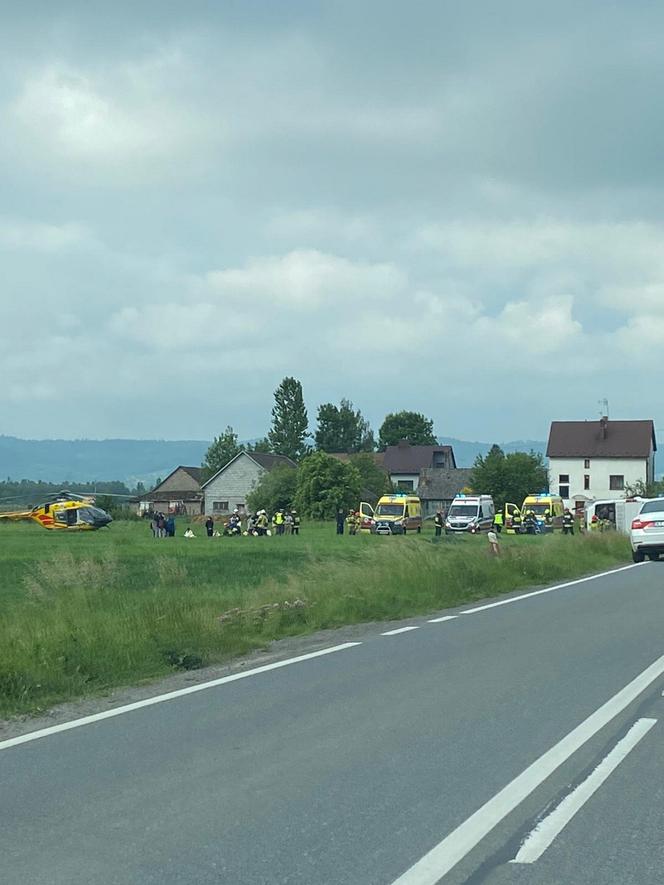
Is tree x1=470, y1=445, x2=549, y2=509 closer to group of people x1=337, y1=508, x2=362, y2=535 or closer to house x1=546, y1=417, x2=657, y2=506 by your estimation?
house x1=546, y1=417, x2=657, y2=506

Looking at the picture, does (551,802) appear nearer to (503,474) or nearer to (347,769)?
(347,769)

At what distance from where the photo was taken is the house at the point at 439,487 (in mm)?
136125

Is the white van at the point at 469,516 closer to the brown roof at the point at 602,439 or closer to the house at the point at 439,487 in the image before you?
the brown roof at the point at 602,439

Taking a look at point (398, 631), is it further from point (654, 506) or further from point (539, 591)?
point (654, 506)

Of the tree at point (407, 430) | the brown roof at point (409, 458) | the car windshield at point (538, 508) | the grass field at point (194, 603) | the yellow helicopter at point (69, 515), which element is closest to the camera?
the grass field at point (194, 603)

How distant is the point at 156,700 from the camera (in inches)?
400

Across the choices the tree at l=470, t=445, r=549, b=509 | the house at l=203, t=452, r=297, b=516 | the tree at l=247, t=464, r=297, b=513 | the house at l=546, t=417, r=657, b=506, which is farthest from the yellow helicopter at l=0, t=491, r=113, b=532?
the house at l=546, t=417, r=657, b=506

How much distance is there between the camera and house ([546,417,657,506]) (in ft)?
409

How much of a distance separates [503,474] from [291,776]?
96.2 meters

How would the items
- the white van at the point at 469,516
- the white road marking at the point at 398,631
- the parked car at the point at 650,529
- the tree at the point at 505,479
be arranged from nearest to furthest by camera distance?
the white road marking at the point at 398,631 < the parked car at the point at 650,529 < the white van at the point at 469,516 < the tree at the point at 505,479

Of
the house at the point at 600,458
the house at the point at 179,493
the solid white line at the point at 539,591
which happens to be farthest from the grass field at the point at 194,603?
the house at the point at 179,493

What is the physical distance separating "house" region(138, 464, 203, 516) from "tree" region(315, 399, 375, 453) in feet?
72.5

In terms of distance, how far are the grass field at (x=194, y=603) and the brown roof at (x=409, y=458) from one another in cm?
11398

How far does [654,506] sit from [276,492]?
73349 mm
